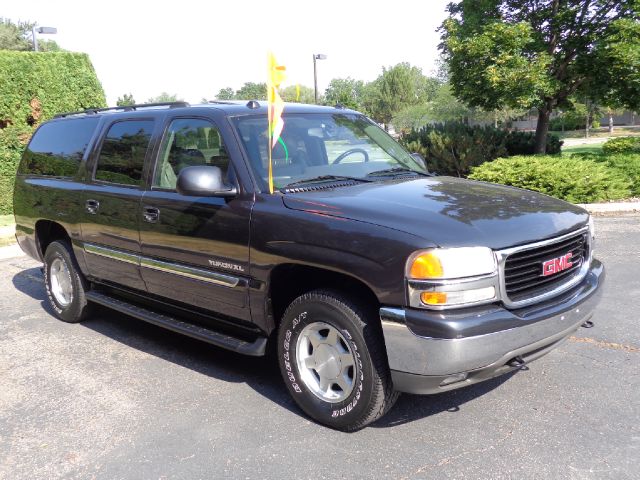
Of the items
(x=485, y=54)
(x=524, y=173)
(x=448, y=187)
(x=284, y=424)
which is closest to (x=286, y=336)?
(x=284, y=424)

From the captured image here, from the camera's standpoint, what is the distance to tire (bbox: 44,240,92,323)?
5.57 metres

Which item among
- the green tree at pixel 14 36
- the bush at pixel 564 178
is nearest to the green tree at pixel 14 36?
the green tree at pixel 14 36

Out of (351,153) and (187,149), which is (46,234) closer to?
(187,149)

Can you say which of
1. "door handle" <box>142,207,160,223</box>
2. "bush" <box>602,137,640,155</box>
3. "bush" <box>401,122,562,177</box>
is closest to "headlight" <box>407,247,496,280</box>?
"door handle" <box>142,207,160,223</box>

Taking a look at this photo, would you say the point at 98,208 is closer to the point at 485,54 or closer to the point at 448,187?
the point at 448,187

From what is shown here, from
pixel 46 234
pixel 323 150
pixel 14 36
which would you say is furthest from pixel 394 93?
pixel 323 150

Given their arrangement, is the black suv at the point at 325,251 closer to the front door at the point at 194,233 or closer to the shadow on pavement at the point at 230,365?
the front door at the point at 194,233

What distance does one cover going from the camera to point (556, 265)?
345 cm

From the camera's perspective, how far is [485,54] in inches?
500

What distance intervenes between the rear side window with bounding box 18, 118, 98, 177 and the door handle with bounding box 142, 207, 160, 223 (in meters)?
1.32

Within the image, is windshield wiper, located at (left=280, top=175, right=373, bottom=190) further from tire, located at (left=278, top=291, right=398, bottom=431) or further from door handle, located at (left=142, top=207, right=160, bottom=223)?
door handle, located at (left=142, top=207, right=160, bottom=223)

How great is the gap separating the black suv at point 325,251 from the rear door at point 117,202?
0.7 inches

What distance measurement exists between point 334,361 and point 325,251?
0.65m

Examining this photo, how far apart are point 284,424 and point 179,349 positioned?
172 centimetres
